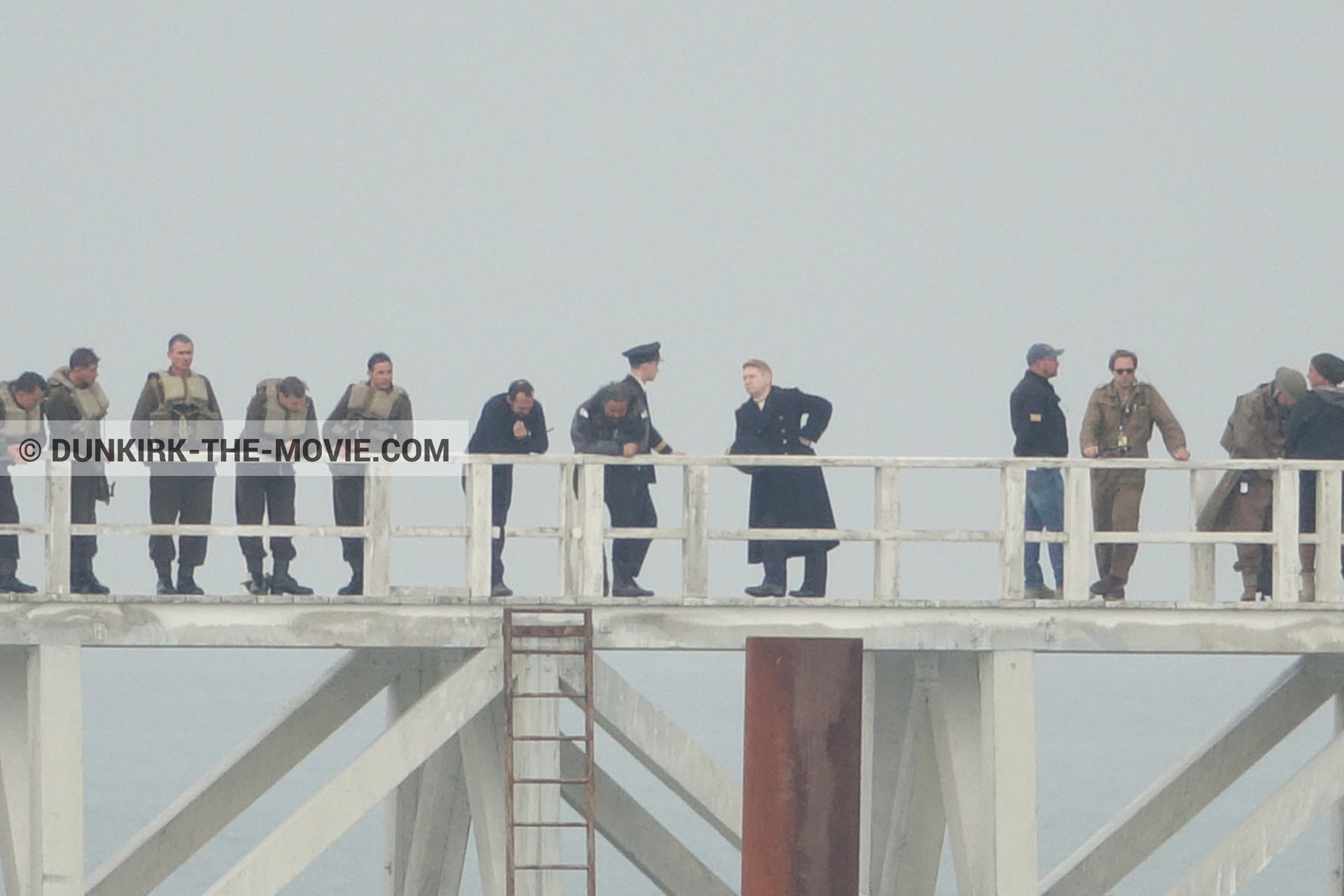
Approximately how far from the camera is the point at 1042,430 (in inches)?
742

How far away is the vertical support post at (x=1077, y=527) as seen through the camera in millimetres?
17984

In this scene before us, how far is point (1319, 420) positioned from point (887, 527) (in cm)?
329

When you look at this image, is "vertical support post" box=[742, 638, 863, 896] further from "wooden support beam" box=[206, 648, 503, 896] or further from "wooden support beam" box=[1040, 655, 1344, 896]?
"wooden support beam" box=[1040, 655, 1344, 896]

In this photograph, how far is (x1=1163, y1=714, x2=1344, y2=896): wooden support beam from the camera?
711 inches

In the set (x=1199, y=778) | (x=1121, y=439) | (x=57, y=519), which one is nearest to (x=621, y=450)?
(x=1121, y=439)

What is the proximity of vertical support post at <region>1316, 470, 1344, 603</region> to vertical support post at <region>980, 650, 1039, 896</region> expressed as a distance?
7.28 feet

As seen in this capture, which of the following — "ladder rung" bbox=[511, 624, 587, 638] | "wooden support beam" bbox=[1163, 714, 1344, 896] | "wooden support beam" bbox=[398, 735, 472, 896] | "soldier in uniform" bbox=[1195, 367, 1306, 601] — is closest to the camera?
"ladder rung" bbox=[511, 624, 587, 638]

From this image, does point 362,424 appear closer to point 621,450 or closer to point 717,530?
point 621,450

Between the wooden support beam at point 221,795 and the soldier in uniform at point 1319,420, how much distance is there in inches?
279

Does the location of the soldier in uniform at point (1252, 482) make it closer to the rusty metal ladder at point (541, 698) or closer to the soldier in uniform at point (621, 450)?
the soldier in uniform at point (621, 450)

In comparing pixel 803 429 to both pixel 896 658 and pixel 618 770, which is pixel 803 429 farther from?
pixel 618 770

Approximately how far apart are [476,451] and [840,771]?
8.02 m

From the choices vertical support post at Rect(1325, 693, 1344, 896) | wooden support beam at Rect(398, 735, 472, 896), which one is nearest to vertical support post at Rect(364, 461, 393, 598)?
wooden support beam at Rect(398, 735, 472, 896)

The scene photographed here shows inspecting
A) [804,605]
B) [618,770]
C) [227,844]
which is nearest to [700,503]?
[804,605]
